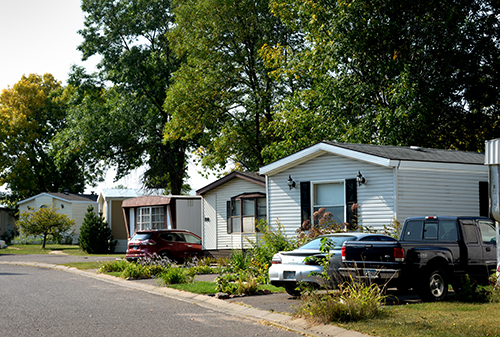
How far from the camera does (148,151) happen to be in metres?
40.8

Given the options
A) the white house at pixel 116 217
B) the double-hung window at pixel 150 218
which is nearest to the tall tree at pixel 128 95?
the white house at pixel 116 217

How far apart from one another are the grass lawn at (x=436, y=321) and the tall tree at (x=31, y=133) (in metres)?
44.1

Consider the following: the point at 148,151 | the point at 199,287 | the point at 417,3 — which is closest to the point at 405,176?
the point at 199,287

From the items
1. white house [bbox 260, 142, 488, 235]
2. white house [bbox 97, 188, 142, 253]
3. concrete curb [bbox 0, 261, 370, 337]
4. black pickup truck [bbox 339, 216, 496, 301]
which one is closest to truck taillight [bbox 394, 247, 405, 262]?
black pickup truck [bbox 339, 216, 496, 301]

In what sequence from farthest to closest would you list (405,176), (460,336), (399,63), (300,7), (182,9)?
1. (182,9)
2. (300,7)
3. (399,63)
4. (405,176)
5. (460,336)

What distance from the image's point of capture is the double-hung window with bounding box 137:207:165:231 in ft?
102

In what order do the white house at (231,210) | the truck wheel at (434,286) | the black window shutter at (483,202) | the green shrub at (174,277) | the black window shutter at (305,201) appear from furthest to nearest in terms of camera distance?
the white house at (231,210), the black window shutter at (305,201), the black window shutter at (483,202), the green shrub at (174,277), the truck wheel at (434,286)

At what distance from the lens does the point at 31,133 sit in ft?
175

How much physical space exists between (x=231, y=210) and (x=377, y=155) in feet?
30.2

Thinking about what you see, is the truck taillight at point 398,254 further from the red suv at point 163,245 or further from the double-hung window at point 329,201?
the red suv at point 163,245

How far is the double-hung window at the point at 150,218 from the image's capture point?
3108 centimetres

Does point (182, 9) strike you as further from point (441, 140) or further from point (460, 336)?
point (460, 336)

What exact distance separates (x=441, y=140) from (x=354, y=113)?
492 centimetres

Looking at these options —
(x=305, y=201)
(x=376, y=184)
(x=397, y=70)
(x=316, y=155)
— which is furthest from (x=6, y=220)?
(x=376, y=184)
